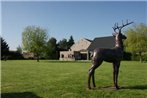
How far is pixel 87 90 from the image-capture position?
527 inches

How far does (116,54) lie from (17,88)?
5.32 m

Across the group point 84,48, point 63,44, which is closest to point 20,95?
point 84,48

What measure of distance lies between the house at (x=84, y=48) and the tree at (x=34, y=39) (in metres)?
23.8

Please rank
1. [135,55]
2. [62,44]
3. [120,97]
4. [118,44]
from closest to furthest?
1. [120,97]
2. [118,44]
3. [135,55]
4. [62,44]

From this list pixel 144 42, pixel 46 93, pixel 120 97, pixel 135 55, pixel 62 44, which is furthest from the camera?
pixel 62 44

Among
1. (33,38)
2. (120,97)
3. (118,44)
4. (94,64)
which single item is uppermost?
(33,38)

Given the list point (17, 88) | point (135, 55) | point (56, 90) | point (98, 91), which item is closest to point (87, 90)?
point (98, 91)

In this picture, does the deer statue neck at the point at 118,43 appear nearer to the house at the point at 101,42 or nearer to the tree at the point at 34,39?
the tree at the point at 34,39

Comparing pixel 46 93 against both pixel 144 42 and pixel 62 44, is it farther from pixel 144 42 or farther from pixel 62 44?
pixel 62 44

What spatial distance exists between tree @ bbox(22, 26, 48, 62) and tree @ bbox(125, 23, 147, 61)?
21.5 m

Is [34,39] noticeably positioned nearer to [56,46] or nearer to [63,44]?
[56,46]

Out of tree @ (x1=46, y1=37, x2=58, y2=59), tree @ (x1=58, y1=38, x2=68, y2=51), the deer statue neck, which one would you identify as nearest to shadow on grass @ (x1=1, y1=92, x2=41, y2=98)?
the deer statue neck

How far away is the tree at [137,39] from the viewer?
66.2m

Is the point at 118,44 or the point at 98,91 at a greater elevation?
the point at 118,44
